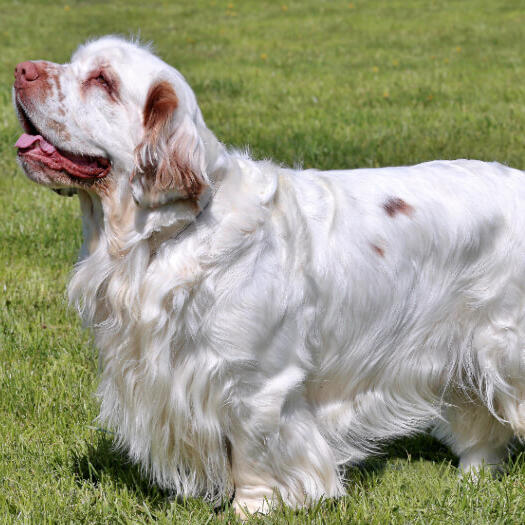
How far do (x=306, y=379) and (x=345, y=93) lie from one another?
5.60 meters

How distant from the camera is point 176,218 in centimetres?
257

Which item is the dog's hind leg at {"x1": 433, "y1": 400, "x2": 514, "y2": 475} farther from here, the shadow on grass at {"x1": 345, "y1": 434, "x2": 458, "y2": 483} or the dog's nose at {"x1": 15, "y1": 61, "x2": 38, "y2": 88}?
the dog's nose at {"x1": 15, "y1": 61, "x2": 38, "y2": 88}

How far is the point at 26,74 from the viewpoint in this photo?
2531 mm

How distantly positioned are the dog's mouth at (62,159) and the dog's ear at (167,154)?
130mm

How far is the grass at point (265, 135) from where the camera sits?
115 inches

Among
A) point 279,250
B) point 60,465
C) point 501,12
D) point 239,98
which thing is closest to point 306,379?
point 279,250

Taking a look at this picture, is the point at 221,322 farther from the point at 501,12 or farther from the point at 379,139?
the point at 501,12

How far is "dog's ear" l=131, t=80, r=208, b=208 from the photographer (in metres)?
2.44

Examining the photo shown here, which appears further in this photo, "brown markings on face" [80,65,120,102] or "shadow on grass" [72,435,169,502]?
"shadow on grass" [72,435,169,502]

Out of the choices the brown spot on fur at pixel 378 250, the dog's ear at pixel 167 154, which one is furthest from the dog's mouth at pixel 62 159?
the brown spot on fur at pixel 378 250

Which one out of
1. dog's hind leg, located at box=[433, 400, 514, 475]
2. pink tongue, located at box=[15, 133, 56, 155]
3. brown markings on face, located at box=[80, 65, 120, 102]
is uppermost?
brown markings on face, located at box=[80, 65, 120, 102]

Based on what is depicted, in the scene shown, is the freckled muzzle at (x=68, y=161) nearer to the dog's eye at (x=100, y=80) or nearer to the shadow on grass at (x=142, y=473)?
the dog's eye at (x=100, y=80)

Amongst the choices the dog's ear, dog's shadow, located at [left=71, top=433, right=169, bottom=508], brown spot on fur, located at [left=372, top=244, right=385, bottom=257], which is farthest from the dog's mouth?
dog's shadow, located at [left=71, top=433, right=169, bottom=508]

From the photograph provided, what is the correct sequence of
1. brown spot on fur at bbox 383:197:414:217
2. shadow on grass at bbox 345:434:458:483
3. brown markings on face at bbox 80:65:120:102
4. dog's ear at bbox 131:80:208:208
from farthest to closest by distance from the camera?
shadow on grass at bbox 345:434:458:483 → brown spot on fur at bbox 383:197:414:217 → brown markings on face at bbox 80:65:120:102 → dog's ear at bbox 131:80:208:208
